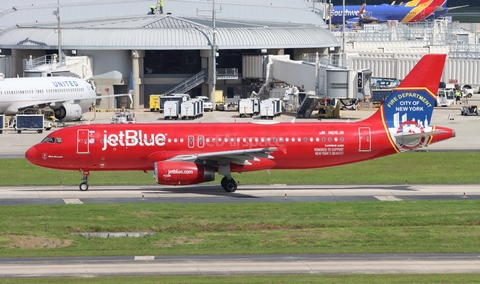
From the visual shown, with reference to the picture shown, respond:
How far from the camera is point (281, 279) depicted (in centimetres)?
3447

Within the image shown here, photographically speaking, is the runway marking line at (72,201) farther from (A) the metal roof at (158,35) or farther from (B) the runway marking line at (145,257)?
(A) the metal roof at (158,35)

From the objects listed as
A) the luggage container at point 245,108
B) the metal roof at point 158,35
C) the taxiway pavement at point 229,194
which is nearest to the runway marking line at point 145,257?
the taxiway pavement at point 229,194

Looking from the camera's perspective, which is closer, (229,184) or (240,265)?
(240,265)

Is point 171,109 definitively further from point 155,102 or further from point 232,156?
point 232,156

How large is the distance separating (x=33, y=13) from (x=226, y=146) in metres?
87.4

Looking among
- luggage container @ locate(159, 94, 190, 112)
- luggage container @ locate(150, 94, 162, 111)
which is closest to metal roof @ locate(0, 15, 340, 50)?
luggage container @ locate(150, 94, 162, 111)

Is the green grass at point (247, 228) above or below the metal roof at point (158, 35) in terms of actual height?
below

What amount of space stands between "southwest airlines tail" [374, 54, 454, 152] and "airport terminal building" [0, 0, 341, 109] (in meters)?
64.7

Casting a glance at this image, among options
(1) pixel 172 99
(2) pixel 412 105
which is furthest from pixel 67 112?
(2) pixel 412 105

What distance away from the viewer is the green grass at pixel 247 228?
1586 inches

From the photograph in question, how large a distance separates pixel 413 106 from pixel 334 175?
8.70 meters

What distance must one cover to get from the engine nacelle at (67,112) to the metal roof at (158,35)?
2023 cm

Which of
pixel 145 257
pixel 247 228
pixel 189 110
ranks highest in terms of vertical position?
pixel 189 110

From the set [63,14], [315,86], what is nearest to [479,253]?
[315,86]
